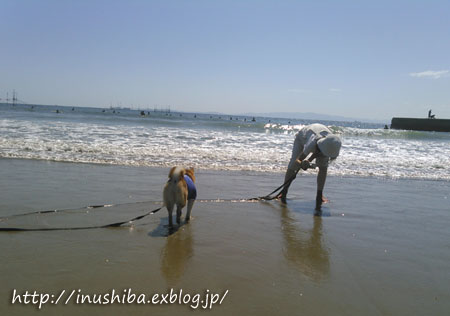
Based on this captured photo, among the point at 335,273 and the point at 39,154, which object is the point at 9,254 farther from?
the point at 39,154

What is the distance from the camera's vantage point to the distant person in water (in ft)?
18.2

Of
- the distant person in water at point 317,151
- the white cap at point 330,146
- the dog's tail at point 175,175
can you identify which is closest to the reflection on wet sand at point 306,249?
the distant person in water at point 317,151

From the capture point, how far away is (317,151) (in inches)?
231

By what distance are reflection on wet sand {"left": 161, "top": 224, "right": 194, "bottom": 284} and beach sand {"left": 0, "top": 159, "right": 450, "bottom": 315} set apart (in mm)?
12

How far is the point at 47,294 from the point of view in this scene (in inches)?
103

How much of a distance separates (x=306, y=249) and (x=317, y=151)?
2453 millimetres

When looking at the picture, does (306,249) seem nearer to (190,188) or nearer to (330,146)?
(190,188)

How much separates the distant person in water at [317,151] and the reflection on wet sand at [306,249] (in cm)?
100

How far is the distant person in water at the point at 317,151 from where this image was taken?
5.54m

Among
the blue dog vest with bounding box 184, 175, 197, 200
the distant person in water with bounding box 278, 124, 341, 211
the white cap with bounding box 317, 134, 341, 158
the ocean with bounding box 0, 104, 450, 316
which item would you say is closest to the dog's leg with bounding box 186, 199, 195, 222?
the blue dog vest with bounding box 184, 175, 197, 200

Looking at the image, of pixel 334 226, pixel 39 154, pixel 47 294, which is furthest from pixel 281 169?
pixel 47 294

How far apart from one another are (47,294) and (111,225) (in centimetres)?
160

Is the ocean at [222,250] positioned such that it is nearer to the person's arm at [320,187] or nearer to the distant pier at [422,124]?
the person's arm at [320,187]

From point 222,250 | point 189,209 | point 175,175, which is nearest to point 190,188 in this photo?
point 189,209
